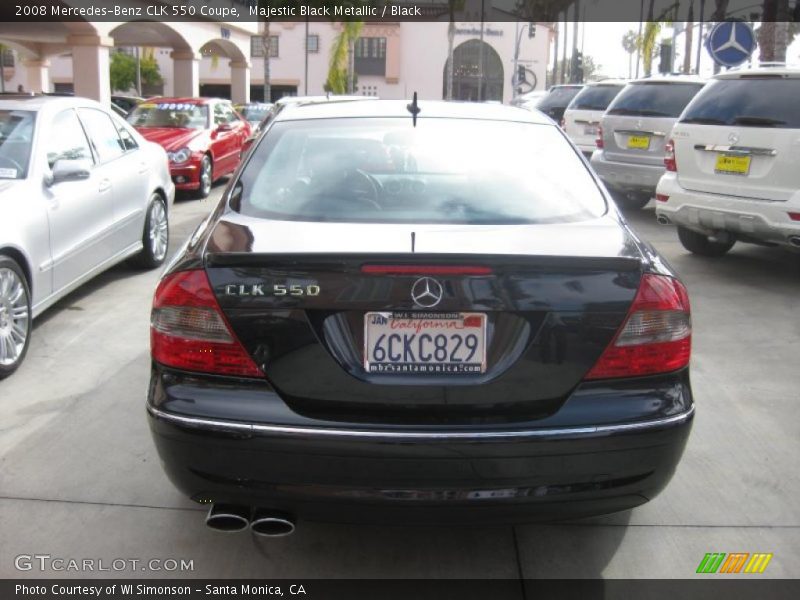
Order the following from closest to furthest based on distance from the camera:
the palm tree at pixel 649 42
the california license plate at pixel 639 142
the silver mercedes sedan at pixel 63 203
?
the silver mercedes sedan at pixel 63 203 < the california license plate at pixel 639 142 < the palm tree at pixel 649 42

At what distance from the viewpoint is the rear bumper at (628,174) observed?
10.6 meters

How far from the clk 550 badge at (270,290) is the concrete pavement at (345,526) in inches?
33.0

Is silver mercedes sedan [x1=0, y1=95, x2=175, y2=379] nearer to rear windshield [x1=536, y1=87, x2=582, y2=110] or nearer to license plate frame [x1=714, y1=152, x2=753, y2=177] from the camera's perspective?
license plate frame [x1=714, y1=152, x2=753, y2=177]

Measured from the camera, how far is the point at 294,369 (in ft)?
8.57

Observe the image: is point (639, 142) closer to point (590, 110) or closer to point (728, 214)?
point (590, 110)

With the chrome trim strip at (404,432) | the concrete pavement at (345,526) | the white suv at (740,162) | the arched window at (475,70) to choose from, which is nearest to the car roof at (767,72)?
the white suv at (740,162)

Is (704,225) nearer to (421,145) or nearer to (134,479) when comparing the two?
(421,145)

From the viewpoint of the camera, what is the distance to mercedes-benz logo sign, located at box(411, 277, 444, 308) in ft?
8.37

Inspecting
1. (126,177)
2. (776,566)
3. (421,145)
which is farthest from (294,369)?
(126,177)

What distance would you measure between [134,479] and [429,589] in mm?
1453

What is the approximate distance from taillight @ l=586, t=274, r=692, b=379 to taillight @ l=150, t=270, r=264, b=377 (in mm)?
1068

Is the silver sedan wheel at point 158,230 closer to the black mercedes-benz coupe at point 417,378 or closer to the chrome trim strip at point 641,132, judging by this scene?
the black mercedes-benz coupe at point 417,378

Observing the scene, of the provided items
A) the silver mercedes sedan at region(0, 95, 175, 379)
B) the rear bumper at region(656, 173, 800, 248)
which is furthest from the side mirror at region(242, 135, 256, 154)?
the rear bumper at region(656, 173, 800, 248)

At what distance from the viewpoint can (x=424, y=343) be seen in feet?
8.48
